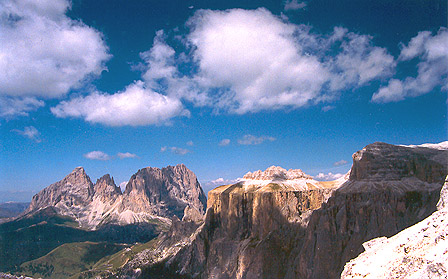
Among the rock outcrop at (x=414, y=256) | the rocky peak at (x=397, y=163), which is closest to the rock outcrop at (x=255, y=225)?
the rocky peak at (x=397, y=163)

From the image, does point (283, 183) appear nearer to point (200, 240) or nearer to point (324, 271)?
point (200, 240)

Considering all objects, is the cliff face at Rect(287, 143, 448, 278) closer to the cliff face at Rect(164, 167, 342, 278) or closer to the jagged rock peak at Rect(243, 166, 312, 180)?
the cliff face at Rect(164, 167, 342, 278)

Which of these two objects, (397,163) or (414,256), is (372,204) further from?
(414,256)

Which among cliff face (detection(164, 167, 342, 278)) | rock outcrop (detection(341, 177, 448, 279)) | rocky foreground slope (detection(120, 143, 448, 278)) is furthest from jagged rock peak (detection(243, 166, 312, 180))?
rock outcrop (detection(341, 177, 448, 279))

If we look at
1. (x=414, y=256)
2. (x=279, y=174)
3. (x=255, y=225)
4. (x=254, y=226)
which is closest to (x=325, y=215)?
(x=255, y=225)

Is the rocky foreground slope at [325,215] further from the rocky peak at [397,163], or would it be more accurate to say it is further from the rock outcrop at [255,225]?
the rock outcrop at [255,225]
